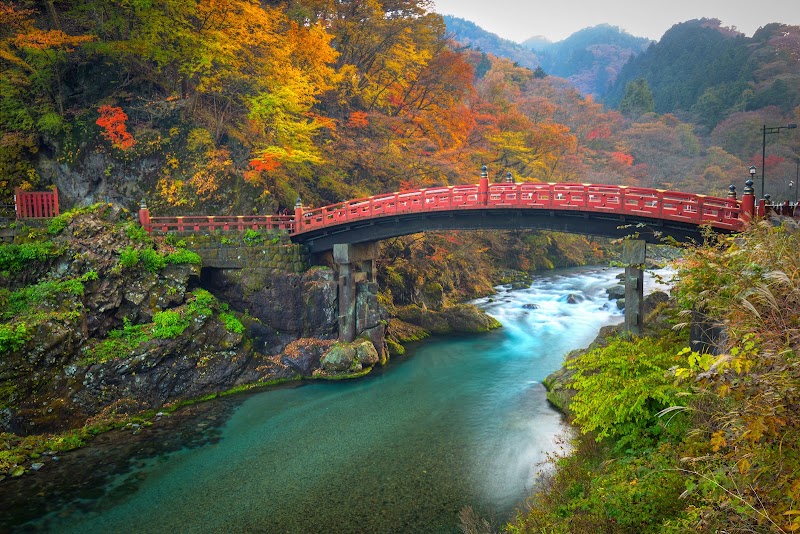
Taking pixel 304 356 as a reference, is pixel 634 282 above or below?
above

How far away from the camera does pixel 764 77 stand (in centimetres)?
5881

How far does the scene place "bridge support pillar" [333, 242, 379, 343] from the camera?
2262cm

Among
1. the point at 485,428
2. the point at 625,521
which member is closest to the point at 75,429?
the point at 485,428

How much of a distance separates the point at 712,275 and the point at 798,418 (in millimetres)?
4668

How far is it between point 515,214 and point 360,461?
37.7 feet

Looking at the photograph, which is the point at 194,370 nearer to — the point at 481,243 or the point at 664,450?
the point at 664,450

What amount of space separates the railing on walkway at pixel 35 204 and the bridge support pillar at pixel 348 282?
468 inches

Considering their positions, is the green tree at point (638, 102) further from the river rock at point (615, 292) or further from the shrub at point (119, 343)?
the shrub at point (119, 343)

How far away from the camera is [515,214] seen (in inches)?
814

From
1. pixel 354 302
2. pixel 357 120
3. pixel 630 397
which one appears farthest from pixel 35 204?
pixel 630 397

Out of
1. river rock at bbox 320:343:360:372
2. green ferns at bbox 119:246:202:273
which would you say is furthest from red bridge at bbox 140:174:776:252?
river rock at bbox 320:343:360:372

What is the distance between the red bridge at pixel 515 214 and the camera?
55.6 feet

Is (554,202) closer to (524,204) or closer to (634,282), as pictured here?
(524,204)

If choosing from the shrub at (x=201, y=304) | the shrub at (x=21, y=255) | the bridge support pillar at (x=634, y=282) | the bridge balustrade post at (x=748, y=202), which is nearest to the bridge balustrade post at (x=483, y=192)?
the bridge support pillar at (x=634, y=282)
